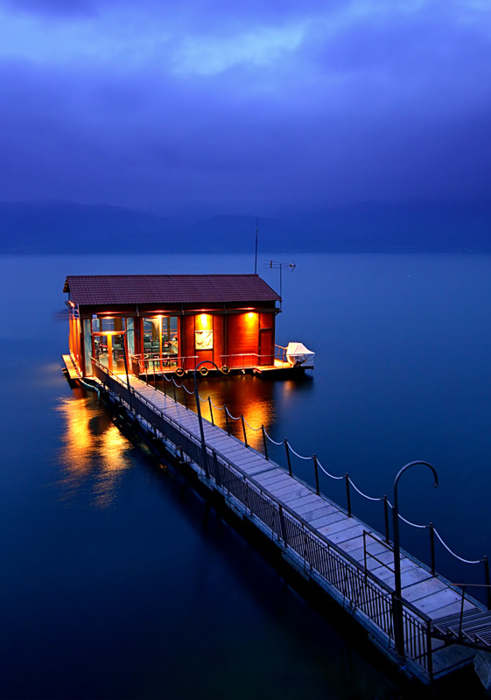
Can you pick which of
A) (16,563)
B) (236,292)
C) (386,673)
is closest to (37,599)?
(16,563)

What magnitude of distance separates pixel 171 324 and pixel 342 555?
25.6m

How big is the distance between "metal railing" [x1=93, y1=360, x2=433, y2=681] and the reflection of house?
15.8 metres

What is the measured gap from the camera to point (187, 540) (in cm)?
1636

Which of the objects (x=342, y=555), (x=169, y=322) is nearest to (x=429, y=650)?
(x=342, y=555)

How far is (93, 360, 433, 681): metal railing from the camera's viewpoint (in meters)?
10.6

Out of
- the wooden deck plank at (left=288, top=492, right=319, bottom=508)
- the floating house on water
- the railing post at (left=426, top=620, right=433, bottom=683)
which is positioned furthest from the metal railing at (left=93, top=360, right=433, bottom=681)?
the floating house on water

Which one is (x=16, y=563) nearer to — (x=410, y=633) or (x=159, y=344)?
(x=410, y=633)

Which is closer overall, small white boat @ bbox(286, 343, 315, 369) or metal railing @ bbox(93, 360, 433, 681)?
metal railing @ bbox(93, 360, 433, 681)

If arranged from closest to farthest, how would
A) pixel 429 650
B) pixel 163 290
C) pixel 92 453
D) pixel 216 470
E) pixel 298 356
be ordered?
1. pixel 429 650
2. pixel 216 470
3. pixel 92 453
4. pixel 163 290
5. pixel 298 356

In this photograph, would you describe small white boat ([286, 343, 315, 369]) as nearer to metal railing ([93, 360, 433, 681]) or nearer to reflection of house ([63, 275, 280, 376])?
reflection of house ([63, 275, 280, 376])

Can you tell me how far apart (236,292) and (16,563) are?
24.5m

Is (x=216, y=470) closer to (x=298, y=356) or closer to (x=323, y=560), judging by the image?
(x=323, y=560)

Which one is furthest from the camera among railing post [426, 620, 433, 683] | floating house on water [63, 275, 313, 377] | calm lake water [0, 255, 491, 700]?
floating house on water [63, 275, 313, 377]

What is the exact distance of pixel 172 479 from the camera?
20.6 metres
